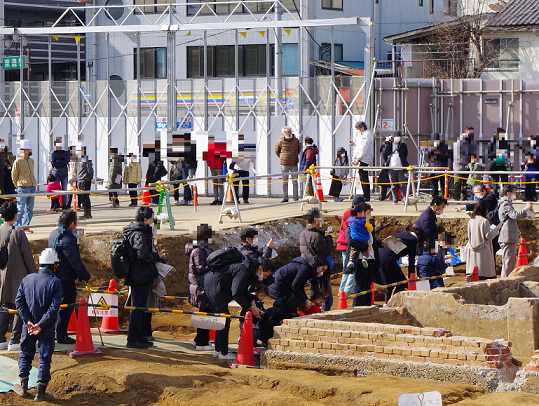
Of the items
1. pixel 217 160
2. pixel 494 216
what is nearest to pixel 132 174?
pixel 217 160

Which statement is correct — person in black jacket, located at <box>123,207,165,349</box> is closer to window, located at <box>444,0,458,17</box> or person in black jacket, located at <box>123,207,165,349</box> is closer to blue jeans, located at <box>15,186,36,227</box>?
blue jeans, located at <box>15,186,36,227</box>

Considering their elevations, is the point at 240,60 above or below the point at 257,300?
above

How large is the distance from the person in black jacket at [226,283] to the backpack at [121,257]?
3.21ft

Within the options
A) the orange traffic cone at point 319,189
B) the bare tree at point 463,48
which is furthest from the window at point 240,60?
the orange traffic cone at point 319,189

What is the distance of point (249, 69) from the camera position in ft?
121

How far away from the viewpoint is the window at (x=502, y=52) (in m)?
34.4

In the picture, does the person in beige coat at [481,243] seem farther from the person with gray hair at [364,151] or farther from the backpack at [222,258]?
the person with gray hair at [364,151]

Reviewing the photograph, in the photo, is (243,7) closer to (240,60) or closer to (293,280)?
(240,60)

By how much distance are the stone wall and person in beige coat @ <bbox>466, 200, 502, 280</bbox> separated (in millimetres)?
3950

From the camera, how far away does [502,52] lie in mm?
34625

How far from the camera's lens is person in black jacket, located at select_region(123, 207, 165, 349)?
10734mm

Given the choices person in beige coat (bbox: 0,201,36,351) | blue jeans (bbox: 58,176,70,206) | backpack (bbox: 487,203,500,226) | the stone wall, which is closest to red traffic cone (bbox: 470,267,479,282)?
backpack (bbox: 487,203,500,226)

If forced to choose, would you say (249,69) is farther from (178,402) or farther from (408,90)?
(178,402)

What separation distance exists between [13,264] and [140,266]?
59.8 inches
